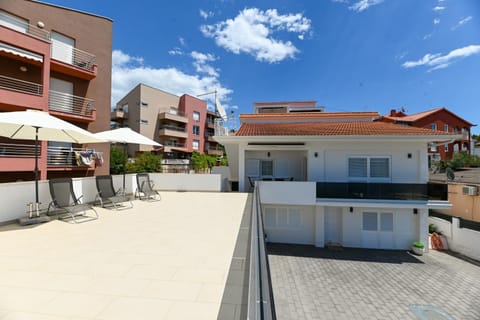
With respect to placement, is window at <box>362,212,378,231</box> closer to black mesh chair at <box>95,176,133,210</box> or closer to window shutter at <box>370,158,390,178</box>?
window shutter at <box>370,158,390,178</box>

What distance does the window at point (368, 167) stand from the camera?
12.2 metres

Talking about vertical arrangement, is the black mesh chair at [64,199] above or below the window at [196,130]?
below

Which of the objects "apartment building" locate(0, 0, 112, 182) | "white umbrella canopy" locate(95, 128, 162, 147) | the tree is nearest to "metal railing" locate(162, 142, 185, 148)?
the tree

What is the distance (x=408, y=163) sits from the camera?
475 inches

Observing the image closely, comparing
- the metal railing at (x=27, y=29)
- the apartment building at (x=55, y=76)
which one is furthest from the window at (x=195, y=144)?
→ the metal railing at (x=27, y=29)

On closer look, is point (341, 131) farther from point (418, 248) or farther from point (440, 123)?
point (440, 123)

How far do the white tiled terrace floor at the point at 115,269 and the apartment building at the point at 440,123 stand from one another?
47995 millimetres

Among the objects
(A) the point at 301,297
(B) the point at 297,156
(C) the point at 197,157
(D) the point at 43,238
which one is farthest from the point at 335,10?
(C) the point at 197,157

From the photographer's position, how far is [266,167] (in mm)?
14406

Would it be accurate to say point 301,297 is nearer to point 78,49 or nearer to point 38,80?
point 38,80

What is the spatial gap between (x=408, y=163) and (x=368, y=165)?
2275 millimetres

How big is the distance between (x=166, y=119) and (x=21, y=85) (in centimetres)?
2335

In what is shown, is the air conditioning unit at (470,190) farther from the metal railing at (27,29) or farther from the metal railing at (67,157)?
the metal railing at (27,29)

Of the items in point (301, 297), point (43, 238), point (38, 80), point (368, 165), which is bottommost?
point (301, 297)
